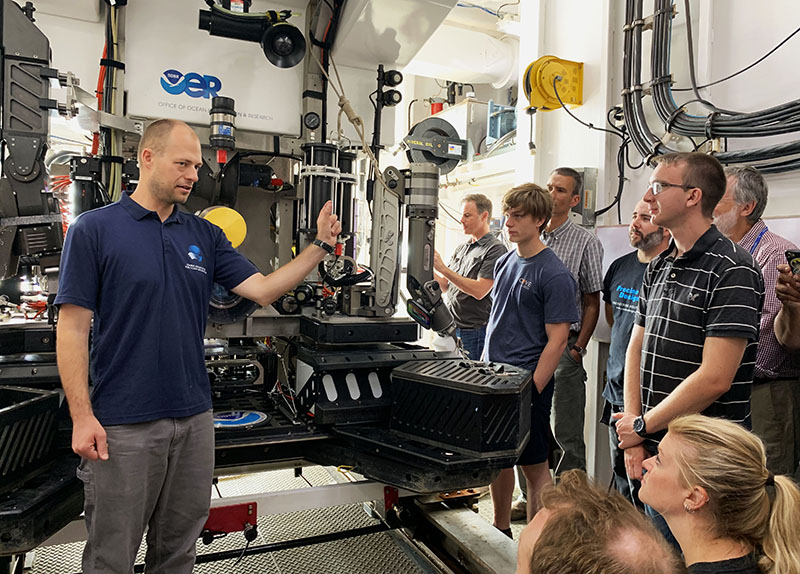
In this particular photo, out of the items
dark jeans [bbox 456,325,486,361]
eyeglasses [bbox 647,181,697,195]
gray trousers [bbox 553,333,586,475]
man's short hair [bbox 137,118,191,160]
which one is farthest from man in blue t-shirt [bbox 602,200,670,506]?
man's short hair [bbox 137,118,191,160]

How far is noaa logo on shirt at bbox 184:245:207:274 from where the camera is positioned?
1.71 meters

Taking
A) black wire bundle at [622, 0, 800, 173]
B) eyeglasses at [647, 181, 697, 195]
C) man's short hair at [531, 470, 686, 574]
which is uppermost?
black wire bundle at [622, 0, 800, 173]

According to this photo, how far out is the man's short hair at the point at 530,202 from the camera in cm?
250

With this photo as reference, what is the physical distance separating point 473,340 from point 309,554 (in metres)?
1.69

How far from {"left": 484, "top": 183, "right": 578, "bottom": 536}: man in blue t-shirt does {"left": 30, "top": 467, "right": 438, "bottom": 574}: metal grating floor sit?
497 mm

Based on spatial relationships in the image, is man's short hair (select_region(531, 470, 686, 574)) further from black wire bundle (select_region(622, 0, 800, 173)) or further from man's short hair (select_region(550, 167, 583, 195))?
man's short hair (select_region(550, 167, 583, 195))

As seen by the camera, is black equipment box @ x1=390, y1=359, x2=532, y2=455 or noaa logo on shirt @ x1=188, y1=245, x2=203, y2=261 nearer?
noaa logo on shirt @ x1=188, y1=245, x2=203, y2=261

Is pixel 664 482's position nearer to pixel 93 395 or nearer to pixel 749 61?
pixel 93 395

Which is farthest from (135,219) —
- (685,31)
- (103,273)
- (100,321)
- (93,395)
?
(685,31)

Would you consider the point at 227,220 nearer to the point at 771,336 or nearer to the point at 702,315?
the point at 702,315

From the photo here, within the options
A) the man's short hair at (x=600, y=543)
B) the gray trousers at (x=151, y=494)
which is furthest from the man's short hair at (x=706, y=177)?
the gray trousers at (x=151, y=494)

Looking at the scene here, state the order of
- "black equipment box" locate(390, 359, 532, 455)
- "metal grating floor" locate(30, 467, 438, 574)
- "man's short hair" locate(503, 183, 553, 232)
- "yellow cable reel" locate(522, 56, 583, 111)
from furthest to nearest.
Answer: "yellow cable reel" locate(522, 56, 583, 111) → "man's short hair" locate(503, 183, 553, 232) → "metal grating floor" locate(30, 467, 438, 574) → "black equipment box" locate(390, 359, 532, 455)

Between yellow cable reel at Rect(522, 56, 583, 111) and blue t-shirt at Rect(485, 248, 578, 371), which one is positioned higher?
yellow cable reel at Rect(522, 56, 583, 111)

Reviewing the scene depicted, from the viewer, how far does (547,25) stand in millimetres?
3939
